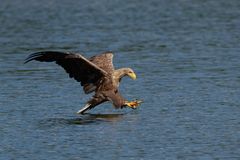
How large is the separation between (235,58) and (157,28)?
6811 mm

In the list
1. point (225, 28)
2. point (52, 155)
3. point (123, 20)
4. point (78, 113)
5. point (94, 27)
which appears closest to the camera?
point (52, 155)

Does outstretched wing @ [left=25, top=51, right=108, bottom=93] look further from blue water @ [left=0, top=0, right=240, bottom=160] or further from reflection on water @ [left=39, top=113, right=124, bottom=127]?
reflection on water @ [left=39, top=113, right=124, bottom=127]

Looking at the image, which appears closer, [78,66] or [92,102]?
[92,102]

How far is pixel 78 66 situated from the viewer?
594 inches

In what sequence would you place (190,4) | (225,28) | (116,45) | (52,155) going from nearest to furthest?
(52,155) → (116,45) → (225,28) → (190,4)

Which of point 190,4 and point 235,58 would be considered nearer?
point 235,58

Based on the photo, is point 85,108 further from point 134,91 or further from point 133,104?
point 134,91

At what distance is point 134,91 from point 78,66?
1767mm

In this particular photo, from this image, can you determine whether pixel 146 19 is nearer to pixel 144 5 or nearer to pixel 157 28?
pixel 157 28

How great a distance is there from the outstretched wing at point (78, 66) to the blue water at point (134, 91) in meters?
0.49

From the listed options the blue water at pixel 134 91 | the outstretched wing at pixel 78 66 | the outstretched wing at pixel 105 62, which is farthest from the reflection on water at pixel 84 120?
the outstretched wing at pixel 105 62

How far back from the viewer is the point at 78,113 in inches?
586

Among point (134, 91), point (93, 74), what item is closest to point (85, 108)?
point (93, 74)

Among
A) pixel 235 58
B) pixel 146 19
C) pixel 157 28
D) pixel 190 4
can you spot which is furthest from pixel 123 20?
pixel 235 58
